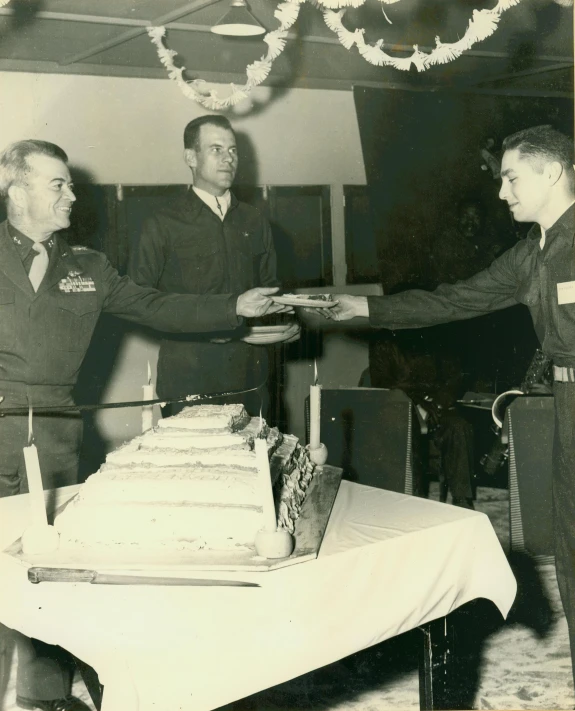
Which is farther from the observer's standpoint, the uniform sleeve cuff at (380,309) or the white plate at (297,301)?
the uniform sleeve cuff at (380,309)

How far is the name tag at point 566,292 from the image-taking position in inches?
96.3

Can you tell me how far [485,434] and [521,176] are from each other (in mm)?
2506

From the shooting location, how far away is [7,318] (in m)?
2.68

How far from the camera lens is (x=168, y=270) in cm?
309

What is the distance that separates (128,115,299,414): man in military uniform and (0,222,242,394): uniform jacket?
135 millimetres

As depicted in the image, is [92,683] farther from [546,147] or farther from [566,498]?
[546,147]

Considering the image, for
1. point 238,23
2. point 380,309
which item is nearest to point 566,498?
point 380,309

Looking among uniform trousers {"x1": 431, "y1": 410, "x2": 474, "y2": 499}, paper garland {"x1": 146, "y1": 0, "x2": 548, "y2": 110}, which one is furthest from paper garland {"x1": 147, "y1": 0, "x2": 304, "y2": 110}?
uniform trousers {"x1": 431, "y1": 410, "x2": 474, "y2": 499}

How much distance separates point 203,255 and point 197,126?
57cm

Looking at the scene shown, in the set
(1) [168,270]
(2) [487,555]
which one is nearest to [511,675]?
(2) [487,555]

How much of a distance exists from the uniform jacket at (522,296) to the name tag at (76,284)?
1109 millimetres

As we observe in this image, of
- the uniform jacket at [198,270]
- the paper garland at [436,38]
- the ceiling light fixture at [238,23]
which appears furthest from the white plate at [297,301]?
the ceiling light fixture at [238,23]

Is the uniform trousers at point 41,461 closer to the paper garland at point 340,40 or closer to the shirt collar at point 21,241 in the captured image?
the shirt collar at point 21,241

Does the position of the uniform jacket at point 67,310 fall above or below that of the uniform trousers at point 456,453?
above
